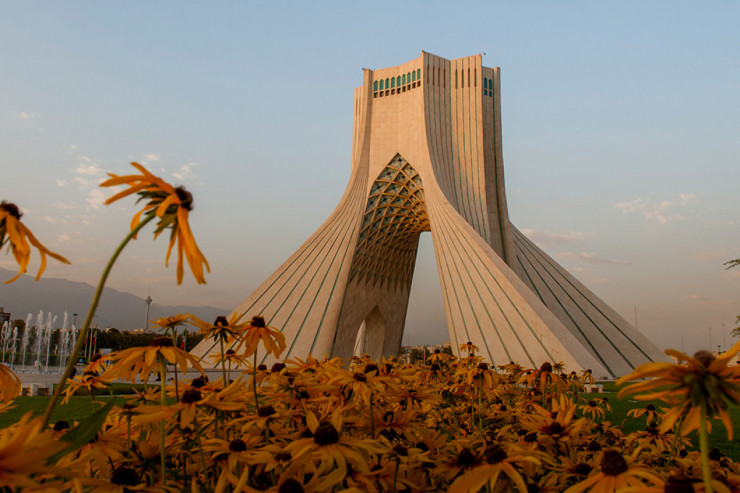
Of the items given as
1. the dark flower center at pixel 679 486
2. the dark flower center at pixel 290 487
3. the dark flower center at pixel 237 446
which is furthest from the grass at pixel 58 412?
the dark flower center at pixel 679 486

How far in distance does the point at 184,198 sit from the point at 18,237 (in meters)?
0.38

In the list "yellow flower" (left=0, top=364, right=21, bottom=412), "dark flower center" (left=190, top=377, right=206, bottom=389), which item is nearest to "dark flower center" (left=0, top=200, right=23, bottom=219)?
"yellow flower" (left=0, top=364, right=21, bottom=412)

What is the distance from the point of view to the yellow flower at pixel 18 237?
970mm

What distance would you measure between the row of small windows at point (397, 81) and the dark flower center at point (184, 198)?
21.0 m

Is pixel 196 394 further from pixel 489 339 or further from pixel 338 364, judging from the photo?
pixel 489 339

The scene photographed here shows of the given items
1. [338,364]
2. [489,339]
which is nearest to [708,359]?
[338,364]

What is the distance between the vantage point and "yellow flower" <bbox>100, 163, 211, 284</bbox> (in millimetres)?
824

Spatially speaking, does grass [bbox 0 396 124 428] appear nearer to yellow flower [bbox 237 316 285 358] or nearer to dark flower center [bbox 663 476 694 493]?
yellow flower [bbox 237 316 285 358]

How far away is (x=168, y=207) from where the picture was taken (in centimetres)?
89

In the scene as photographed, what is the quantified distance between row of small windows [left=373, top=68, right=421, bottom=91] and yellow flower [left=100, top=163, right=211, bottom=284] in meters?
21.0

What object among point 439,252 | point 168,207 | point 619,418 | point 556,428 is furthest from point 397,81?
point 168,207

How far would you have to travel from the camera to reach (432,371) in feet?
9.31

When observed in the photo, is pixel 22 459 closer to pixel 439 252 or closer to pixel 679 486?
pixel 679 486

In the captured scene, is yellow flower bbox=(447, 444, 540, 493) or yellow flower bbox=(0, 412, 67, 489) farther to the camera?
yellow flower bbox=(447, 444, 540, 493)
